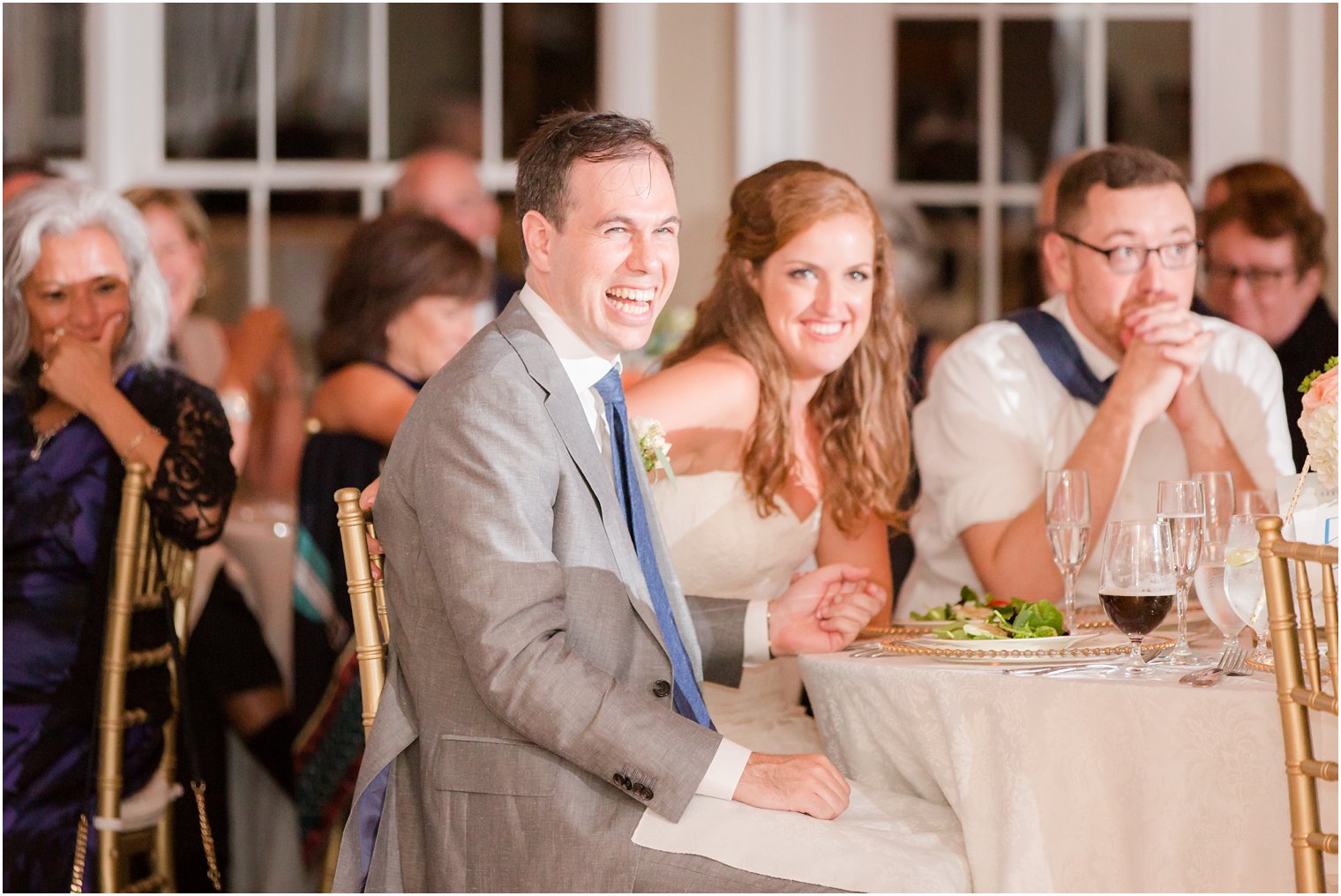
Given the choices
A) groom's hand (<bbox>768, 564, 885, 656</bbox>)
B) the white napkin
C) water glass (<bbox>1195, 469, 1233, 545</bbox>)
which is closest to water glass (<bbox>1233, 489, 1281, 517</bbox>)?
water glass (<bbox>1195, 469, 1233, 545</bbox>)

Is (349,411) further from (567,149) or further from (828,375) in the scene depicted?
(567,149)

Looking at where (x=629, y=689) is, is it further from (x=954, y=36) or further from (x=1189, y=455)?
(x=954, y=36)

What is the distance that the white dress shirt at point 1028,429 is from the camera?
287 centimetres

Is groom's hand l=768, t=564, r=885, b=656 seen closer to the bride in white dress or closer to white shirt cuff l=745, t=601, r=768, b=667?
white shirt cuff l=745, t=601, r=768, b=667

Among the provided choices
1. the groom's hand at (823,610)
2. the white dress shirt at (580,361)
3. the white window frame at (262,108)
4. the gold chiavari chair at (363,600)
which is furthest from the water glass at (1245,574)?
the white window frame at (262,108)

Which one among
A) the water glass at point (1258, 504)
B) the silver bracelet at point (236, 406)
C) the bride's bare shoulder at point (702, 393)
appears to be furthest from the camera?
the silver bracelet at point (236, 406)

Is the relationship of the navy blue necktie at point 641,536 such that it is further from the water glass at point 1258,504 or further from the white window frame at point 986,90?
the white window frame at point 986,90

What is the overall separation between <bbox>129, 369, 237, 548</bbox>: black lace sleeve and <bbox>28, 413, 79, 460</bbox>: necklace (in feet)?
0.45

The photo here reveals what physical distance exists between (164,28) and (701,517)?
3.47m

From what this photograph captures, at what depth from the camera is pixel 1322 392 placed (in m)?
1.90

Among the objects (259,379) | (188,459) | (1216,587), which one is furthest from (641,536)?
(259,379)

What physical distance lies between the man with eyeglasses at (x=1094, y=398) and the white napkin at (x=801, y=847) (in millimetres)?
989

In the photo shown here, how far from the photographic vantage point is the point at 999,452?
9.43ft

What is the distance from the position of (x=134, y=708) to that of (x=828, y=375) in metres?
1.53
